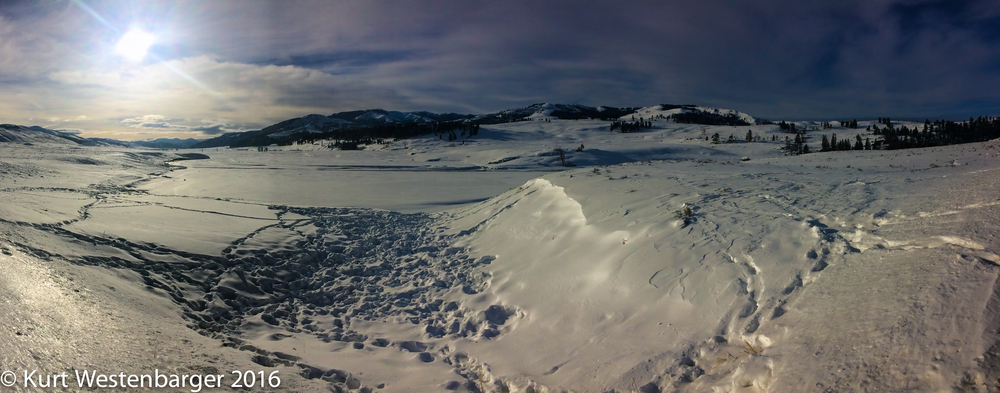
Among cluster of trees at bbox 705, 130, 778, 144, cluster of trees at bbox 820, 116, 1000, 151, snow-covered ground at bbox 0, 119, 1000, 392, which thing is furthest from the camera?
cluster of trees at bbox 705, 130, 778, 144

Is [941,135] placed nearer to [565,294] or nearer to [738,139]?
[738,139]

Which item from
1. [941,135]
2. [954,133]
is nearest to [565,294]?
[941,135]

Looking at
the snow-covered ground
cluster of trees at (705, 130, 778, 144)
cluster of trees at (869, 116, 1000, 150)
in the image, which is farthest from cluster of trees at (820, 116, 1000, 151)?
the snow-covered ground

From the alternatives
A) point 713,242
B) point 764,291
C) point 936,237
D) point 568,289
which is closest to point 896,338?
point 764,291

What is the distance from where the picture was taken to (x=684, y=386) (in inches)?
165

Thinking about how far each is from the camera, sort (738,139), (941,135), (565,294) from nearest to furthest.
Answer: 1. (565,294)
2. (941,135)
3. (738,139)

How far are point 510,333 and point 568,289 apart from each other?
142cm

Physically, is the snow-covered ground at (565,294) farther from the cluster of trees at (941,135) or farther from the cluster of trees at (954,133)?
the cluster of trees at (954,133)

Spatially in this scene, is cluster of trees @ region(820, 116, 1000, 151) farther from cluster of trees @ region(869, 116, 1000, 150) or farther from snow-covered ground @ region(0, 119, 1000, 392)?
snow-covered ground @ region(0, 119, 1000, 392)

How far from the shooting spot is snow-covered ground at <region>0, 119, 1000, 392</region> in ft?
12.3

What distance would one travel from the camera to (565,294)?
703 centimetres

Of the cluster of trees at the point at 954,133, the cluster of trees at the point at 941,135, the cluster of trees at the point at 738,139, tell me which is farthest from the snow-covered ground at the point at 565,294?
the cluster of trees at the point at 738,139

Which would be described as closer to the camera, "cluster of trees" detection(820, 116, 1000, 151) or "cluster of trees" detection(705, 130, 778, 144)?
"cluster of trees" detection(820, 116, 1000, 151)

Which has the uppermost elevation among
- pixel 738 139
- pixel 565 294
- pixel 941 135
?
pixel 738 139
